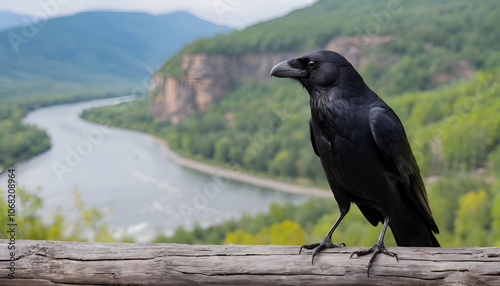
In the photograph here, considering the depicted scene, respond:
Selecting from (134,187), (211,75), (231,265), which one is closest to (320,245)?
(231,265)

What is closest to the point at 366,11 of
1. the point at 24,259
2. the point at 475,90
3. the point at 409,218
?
the point at 475,90

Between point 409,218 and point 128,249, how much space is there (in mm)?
1478

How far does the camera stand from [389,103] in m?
11.2

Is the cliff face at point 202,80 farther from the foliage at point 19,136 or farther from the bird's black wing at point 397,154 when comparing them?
the bird's black wing at point 397,154

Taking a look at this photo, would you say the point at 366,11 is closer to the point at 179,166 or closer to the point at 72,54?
the point at 179,166

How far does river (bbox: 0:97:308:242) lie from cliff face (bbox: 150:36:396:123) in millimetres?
1242

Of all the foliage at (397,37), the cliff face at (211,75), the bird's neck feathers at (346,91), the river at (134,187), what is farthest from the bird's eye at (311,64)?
the foliage at (397,37)

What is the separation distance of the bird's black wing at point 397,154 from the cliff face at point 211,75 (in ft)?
31.7

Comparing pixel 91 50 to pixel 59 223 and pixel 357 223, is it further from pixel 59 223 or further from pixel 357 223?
pixel 357 223

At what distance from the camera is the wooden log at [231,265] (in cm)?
192

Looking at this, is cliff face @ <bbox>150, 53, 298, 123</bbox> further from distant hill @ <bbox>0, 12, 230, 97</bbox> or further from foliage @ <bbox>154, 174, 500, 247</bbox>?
foliage @ <bbox>154, 174, 500, 247</bbox>

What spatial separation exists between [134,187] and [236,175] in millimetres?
3161

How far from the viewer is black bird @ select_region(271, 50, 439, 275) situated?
2104mm

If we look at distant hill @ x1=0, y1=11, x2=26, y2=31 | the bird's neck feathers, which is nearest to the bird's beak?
the bird's neck feathers
